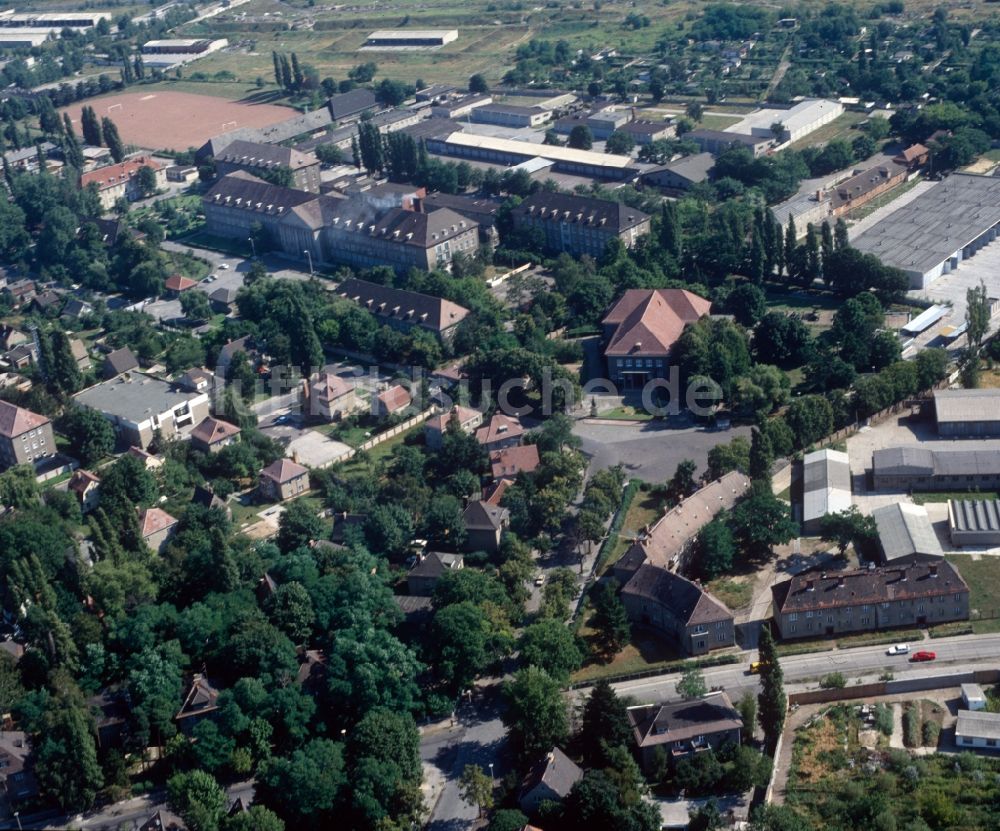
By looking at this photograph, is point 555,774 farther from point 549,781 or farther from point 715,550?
point 715,550

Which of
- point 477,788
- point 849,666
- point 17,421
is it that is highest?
point 17,421

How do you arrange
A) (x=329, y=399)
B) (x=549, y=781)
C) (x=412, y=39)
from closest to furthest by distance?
(x=549, y=781) < (x=329, y=399) < (x=412, y=39)

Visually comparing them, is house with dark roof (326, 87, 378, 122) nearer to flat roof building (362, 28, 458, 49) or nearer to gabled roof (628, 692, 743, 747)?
flat roof building (362, 28, 458, 49)

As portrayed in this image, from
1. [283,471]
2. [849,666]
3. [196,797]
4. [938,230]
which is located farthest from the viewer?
[938,230]

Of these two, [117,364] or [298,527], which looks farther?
[117,364]

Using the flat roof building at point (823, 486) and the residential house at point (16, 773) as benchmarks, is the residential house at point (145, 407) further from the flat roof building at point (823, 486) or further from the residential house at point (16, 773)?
the flat roof building at point (823, 486)

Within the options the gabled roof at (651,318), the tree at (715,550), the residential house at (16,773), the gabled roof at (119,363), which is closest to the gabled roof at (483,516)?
the tree at (715,550)

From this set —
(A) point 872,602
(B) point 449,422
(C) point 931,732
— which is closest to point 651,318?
(B) point 449,422

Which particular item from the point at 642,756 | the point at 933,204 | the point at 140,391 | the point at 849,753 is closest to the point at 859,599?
the point at 849,753
